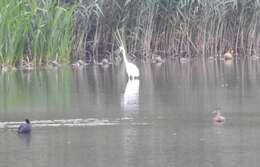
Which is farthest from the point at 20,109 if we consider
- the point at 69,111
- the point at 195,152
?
the point at 195,152

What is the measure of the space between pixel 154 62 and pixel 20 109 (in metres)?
11.5

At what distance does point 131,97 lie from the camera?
15.9 metres

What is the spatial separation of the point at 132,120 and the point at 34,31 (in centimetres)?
1135

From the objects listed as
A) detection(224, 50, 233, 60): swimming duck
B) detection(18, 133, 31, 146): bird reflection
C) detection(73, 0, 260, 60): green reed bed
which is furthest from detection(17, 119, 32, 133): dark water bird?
detection(224, 50, 233, 60): swimming duck

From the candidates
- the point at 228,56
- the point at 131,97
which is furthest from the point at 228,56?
A: the point at 131,97

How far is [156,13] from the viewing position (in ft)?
86.5

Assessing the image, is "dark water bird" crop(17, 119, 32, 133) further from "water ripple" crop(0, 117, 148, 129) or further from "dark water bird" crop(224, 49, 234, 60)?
"dark water bird" crop(224, 49, 234, 60)

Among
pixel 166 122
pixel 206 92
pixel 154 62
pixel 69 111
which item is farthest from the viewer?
pixel 154 62

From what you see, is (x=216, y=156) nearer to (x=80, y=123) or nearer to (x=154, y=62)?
(x=80, y=123)

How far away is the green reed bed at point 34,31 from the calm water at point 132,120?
2.16m

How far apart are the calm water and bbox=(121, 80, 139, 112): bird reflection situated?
13 mm

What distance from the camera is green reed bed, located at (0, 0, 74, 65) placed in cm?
2262

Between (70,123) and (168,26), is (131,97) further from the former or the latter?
(168,26)

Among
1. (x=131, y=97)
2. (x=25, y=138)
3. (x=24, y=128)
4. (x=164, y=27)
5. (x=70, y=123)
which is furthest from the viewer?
(x=164, y=27)
